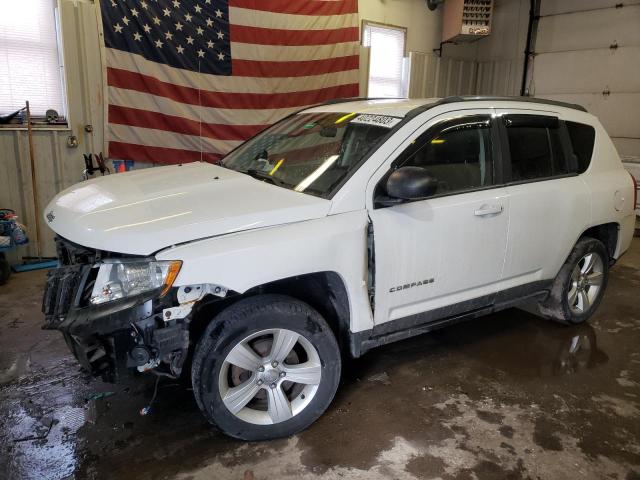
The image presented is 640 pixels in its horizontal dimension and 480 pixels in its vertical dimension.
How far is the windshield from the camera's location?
2.65m

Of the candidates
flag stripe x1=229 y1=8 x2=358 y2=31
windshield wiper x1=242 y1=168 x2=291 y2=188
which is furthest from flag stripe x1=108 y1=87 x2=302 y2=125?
windshield wiper x1=242 y1=168 x2=291 y2=188

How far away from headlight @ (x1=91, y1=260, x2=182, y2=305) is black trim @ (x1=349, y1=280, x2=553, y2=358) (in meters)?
1.03

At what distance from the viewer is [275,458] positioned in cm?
240

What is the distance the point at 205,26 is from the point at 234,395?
4872 millimetres

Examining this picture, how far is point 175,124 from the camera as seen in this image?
19.1ft

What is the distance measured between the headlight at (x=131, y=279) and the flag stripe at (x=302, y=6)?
15.9ft

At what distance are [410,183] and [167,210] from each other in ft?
3.88

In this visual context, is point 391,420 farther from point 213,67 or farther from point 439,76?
point 439,76

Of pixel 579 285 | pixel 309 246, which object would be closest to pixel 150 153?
pixel 309 246

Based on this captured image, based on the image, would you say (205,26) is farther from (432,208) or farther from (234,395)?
(234,395)

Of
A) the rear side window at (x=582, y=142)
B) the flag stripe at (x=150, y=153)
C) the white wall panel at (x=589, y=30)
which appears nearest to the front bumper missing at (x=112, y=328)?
the rear side window at (x=582, y=142)

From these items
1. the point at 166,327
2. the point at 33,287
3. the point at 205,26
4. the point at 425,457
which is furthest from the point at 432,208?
the point at 205,26

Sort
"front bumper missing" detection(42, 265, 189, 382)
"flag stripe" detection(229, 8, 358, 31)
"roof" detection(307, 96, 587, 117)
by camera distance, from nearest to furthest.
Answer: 1. "front bumper missing" detection(42, 265, 189, 382)
2. "roof" detection(307, 96, 587, 117)
3. "flag stripe" detection(229, 8, 358, 31)

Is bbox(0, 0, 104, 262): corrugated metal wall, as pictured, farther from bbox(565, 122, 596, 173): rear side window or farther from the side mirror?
bbox(565, 122, 596, 173): rear side window
